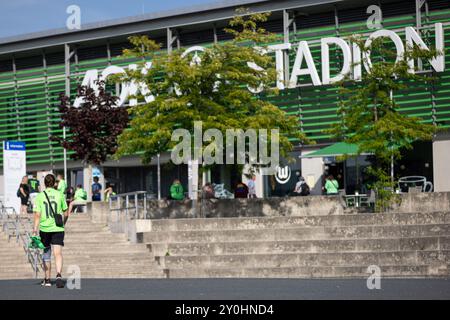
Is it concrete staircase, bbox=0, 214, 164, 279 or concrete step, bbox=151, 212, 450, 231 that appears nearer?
concrete staircase, bbox=0, 214, 164, 279

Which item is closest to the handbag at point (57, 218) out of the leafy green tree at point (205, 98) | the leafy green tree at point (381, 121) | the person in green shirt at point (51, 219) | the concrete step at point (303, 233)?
the person in green shirt at point (51, 219)

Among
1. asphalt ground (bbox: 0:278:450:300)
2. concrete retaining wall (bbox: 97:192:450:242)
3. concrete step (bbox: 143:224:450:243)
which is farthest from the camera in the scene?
concrete retaining wall (bbox: 97:192:450:242)

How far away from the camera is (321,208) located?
24.8 m

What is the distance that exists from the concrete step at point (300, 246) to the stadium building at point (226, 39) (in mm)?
6453

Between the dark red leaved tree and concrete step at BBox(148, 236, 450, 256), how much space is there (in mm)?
11977

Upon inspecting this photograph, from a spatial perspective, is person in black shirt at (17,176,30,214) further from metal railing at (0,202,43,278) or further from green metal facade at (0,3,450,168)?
green metal facade at (0,3,450,168)

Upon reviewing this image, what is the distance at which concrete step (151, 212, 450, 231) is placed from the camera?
21.3m

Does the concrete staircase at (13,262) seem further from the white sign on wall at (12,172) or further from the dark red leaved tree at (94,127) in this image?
the dark red leaved tree at (94,127)

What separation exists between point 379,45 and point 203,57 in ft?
16.5

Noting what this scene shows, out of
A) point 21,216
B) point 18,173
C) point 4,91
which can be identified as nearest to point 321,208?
point 21,216

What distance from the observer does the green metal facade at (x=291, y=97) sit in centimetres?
3600

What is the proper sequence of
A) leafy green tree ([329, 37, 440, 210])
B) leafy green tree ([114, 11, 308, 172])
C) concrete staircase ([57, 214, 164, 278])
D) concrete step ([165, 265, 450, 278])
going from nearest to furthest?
1. concrete step ([165, 265, 450, 278])
2. concrete staircase ([57, 214, 164, 278])
3. leafy green tree ([329, 37, 440, 210])
4. leafy green tree ([114, 11, 308, 172])

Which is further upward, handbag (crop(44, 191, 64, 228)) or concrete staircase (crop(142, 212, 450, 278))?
handbag (crop(44, 191, 64, 228))

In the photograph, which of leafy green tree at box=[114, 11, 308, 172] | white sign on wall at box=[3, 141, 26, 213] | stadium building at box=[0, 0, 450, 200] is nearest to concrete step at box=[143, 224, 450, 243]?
leafy green tree at box=[114, 11, 308, 172]
